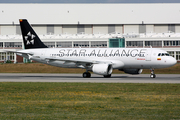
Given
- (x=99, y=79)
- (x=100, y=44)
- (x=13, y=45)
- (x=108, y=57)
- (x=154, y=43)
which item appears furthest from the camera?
(x=13, y=45)

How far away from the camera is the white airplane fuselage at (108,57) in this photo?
42312mm

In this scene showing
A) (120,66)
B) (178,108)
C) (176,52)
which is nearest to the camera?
(178,108)

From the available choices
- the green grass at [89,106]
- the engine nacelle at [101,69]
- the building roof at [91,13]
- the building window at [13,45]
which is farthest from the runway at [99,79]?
the building roof at [91,13]

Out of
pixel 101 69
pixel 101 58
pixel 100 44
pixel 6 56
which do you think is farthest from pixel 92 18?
pixel 101 69

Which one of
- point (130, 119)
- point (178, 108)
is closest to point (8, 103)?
point (130, 119)

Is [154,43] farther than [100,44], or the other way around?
[100,44]

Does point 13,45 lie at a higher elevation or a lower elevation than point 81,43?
lower

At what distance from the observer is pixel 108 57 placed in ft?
146

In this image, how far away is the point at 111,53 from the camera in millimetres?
44406

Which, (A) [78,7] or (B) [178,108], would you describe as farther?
(A) [78,7]

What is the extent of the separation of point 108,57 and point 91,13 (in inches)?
2912

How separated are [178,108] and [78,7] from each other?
102 m

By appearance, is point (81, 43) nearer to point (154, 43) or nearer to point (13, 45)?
point (13, 45)

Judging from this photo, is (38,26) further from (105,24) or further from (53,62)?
(53,62)
